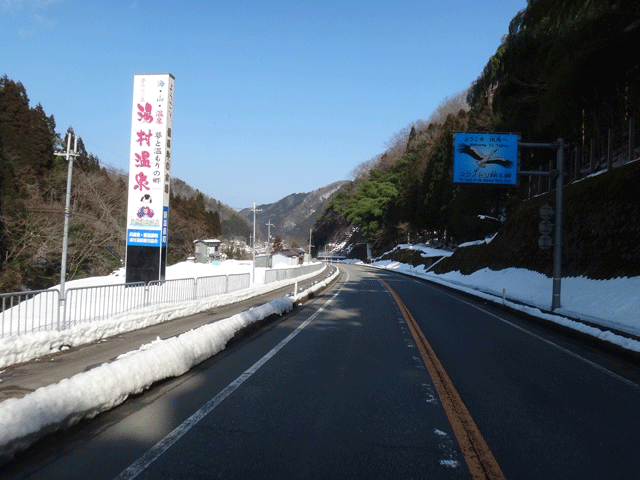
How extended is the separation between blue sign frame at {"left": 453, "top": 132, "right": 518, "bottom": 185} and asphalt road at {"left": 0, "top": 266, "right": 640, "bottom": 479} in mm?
11399

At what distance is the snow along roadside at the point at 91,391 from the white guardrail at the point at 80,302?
10.0 feet

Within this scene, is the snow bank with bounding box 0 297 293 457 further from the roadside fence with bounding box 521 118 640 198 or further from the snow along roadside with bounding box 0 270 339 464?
the roadside fence with bounding box 521 118 640 198

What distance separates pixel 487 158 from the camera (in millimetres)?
19750

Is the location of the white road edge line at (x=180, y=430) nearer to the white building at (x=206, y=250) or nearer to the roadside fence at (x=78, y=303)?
the roadside fence at (x=78, y=303)

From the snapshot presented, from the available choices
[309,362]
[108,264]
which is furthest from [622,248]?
[108,264]

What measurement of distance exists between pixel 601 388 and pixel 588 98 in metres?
10.6

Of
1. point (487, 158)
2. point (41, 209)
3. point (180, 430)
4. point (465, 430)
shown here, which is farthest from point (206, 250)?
point (465, 430)

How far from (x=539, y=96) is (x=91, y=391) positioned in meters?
23.5

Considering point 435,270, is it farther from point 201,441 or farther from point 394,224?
point 201,441

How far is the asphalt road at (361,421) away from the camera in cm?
398

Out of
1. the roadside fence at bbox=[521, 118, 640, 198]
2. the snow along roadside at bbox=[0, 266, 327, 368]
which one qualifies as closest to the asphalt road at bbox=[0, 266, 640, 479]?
the snow along roadside at bbox=[0, 266, 327, 368]

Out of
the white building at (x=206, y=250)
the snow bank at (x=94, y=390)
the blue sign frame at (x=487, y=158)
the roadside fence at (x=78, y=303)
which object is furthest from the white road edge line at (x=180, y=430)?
the white building at (x=206, y=250)

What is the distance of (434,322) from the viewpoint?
13695mm

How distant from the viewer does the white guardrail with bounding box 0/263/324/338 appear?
873 cm
